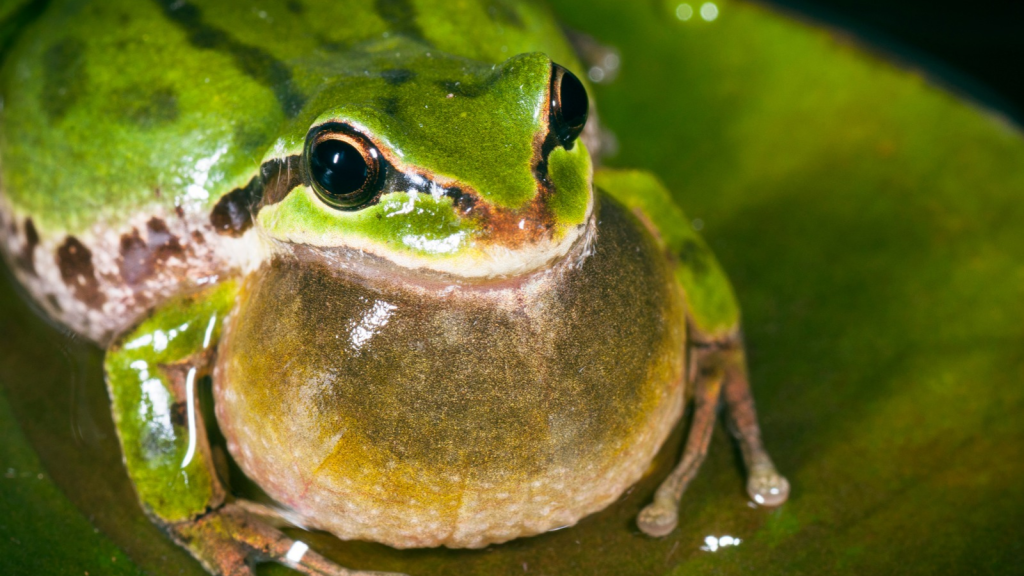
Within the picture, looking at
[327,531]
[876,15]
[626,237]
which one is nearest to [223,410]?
[327,531]

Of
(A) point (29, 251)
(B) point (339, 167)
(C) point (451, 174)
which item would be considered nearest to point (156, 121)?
(A) point (29, 251)

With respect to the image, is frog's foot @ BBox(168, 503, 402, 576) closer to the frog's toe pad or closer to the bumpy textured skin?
the bumpy textured skin

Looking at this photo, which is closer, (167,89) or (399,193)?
(399,193)

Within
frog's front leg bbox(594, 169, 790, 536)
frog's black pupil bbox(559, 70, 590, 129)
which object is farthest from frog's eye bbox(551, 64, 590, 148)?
frog's front leg bbox(594, 169, 790, 536)

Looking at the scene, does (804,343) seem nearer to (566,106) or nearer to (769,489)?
(769,489)

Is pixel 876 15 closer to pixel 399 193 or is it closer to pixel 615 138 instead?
pixel 615 138

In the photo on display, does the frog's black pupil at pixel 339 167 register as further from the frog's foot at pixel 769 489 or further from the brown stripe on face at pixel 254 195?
the frog's foot at pixel 769 489
